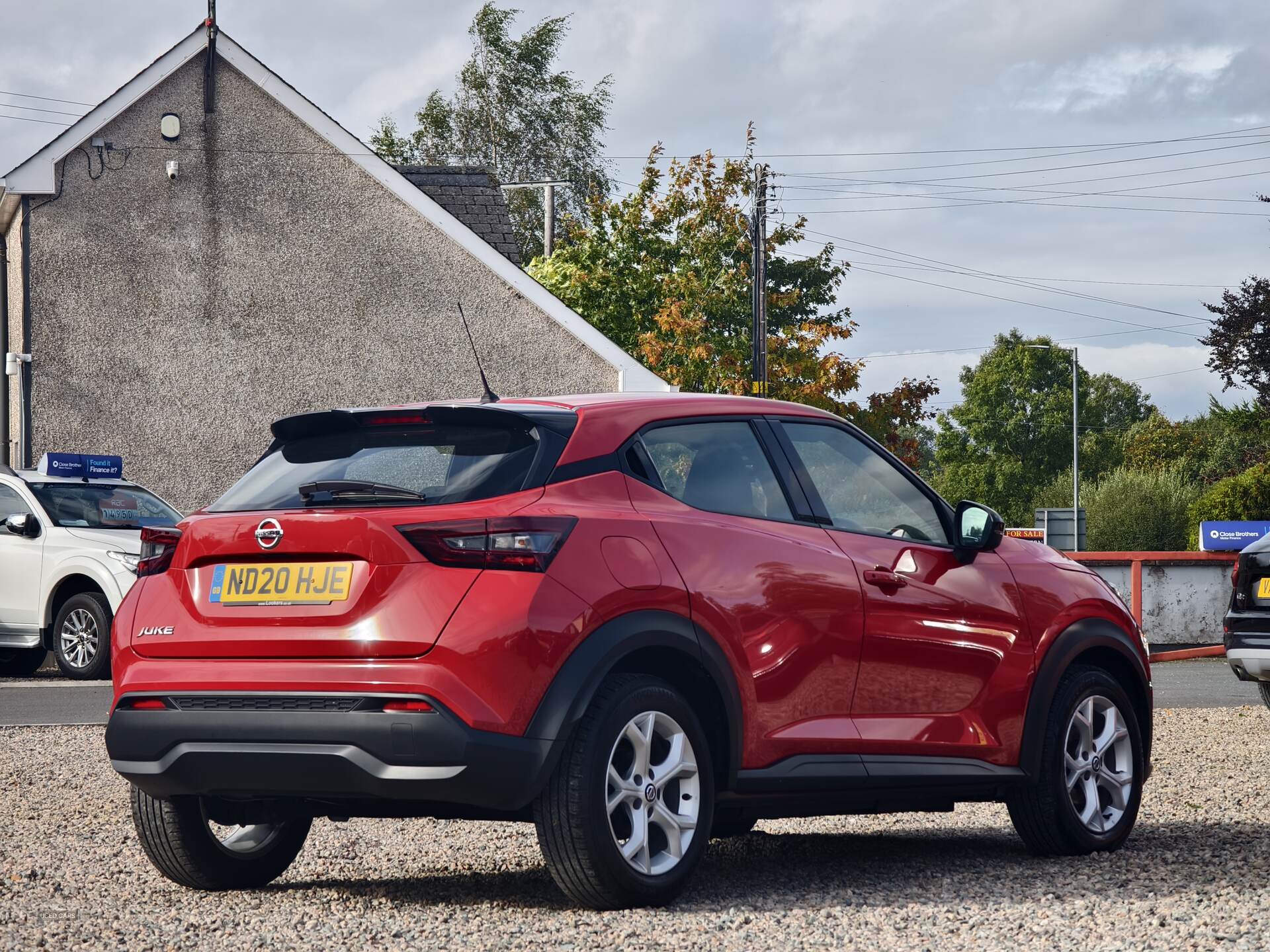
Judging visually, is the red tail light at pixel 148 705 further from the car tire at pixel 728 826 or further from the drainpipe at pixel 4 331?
the drainpipe at pixel 4 331

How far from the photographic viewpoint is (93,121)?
Result: 80.6 feet

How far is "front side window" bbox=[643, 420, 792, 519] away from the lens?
5.96m

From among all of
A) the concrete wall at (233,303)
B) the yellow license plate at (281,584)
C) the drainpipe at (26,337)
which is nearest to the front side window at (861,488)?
the yellow license plate at (281,584)

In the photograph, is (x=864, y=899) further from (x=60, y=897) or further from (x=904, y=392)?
(x=904, y=392)

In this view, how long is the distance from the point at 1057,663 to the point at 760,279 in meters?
23.1

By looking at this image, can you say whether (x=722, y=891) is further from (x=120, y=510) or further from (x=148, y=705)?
(x=120, y=510)

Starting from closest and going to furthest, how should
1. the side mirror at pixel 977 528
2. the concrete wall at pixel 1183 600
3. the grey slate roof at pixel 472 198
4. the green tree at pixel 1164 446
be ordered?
1. the side mirror at pixel 977 528
2. the concrete wall at pixel 1183 600
3. the grey slate roof at pixel 472 198
4. the green tree at pixel 1164 446

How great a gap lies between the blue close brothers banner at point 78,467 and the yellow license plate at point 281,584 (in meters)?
13.2

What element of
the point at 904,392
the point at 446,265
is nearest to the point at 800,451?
the point at 446,265

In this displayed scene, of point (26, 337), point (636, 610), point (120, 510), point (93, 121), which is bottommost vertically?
point (636, 610)

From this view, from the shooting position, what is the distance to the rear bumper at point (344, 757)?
512 centimetres

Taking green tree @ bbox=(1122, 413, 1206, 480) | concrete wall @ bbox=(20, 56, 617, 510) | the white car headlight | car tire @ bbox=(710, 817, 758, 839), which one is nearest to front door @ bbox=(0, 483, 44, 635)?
the white car headlight

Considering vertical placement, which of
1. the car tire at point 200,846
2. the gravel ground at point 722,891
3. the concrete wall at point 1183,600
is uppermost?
the car tire at point 200,846

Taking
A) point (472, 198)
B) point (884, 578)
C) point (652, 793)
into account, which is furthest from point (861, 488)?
point (472, 198)
